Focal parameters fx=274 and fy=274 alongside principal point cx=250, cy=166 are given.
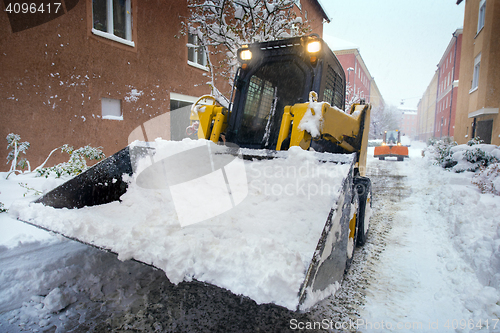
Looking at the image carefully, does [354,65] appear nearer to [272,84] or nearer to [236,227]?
[272,84]

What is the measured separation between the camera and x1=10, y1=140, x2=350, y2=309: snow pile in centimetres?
148

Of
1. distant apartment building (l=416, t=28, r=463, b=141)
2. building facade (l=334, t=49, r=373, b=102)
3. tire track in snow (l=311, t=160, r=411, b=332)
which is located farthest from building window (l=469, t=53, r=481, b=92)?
building facade (l=334, t=49, r=373, b=102)

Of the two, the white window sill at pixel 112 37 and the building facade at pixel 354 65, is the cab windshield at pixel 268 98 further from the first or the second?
the building facade at pixel 354 65

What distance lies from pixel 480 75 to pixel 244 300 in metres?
14.9

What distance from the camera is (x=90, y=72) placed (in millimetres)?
6254

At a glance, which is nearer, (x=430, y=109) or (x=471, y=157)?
(x=471, y=157)

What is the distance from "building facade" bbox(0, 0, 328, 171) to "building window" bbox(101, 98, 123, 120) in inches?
1.0

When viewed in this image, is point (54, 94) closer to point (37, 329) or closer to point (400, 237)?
point (37, 329)

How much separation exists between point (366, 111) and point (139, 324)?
3.45 meters

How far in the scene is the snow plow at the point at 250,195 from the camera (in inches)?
61.6

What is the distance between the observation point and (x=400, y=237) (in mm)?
A: 3369

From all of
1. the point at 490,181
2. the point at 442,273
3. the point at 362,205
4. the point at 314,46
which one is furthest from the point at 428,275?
the point at 490,181

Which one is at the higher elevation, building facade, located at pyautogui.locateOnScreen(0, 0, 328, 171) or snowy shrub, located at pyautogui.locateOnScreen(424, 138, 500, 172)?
building facade, located at pyautogui.locateOnScreen(0, 0, 328, 171)

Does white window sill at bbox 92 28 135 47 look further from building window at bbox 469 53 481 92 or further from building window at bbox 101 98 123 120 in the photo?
building window at bbox 469 53 481 92
